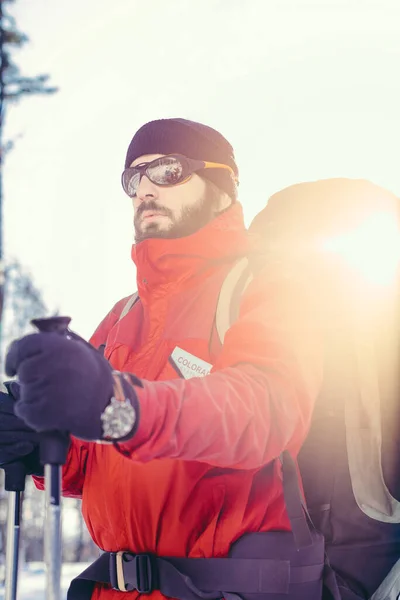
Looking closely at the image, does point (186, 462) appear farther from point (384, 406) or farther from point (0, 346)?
point (0, 346)

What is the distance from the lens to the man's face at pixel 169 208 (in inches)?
108

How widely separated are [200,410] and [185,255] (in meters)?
0.99

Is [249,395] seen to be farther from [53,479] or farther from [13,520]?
[13,520]

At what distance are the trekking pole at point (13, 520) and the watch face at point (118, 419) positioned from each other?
30.7 inches

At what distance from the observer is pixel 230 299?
225 centimetres

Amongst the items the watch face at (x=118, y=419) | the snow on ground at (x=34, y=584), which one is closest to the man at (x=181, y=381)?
the watch face at (x=118, y=419)

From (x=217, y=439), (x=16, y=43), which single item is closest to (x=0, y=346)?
(x=16, y=43)

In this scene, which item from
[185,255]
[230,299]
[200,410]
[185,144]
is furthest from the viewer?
[185,144]

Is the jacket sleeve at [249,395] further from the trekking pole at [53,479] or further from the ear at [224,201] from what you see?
the ear at [224,201]

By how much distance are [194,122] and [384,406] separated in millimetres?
1598

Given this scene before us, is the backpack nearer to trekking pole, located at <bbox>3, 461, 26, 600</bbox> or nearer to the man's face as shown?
the man's face

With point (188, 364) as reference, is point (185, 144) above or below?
above

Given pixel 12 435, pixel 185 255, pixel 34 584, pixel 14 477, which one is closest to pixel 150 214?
pixel 185 255

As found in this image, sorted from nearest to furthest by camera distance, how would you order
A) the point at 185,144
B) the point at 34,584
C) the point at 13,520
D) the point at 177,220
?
1. the point at 13,520
2. the point at 177,220
3. the point at 185,144
4. the point at 34,584
